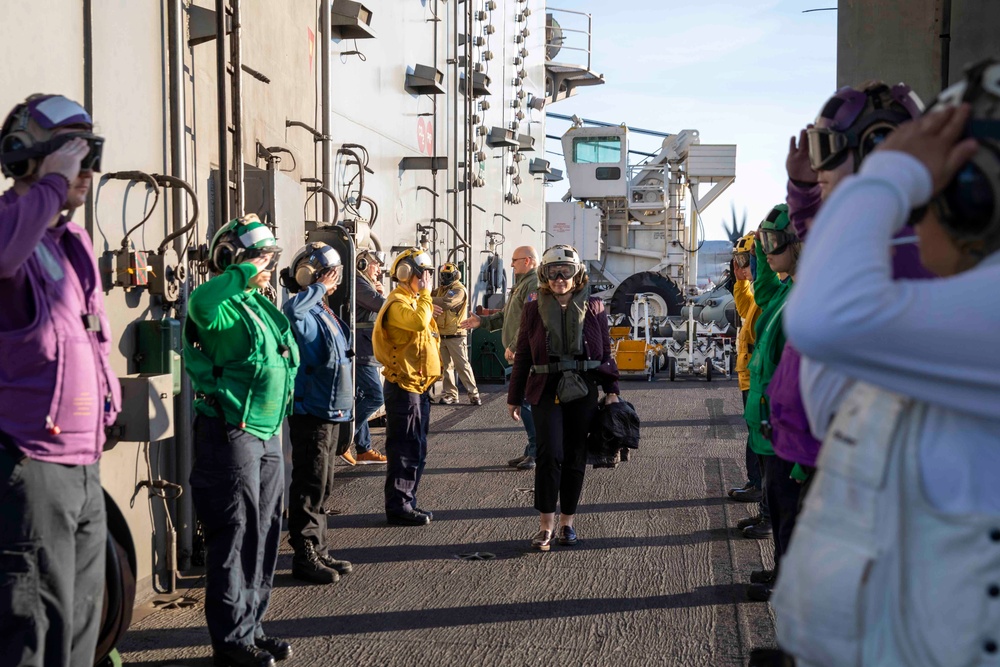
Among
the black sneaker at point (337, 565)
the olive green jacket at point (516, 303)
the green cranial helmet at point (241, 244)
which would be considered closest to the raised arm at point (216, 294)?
the green cranial helmet at point (241, 244)

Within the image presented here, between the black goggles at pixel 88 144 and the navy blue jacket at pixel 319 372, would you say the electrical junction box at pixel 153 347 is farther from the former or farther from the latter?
the black goggles at pixel 88 144

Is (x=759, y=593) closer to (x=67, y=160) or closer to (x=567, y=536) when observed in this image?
(x=567, y=536)

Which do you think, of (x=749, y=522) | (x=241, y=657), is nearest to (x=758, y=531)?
(x=749, y=522)

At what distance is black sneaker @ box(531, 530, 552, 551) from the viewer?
263 inches

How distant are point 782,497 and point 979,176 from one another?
2.99 m

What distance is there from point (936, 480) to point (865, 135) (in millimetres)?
991

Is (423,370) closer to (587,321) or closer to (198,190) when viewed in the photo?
(587,321)

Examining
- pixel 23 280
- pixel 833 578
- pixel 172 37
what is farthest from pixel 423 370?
pixel 833 578

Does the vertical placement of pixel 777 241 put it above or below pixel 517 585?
above

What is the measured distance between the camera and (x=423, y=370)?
7.39m

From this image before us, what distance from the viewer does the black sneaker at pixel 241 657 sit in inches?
175

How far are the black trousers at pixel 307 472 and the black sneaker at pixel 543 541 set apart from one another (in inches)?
59.0

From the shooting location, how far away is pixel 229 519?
437 centimetres

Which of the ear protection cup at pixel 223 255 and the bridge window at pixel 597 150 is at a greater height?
the bridge window at pixel 597 150
